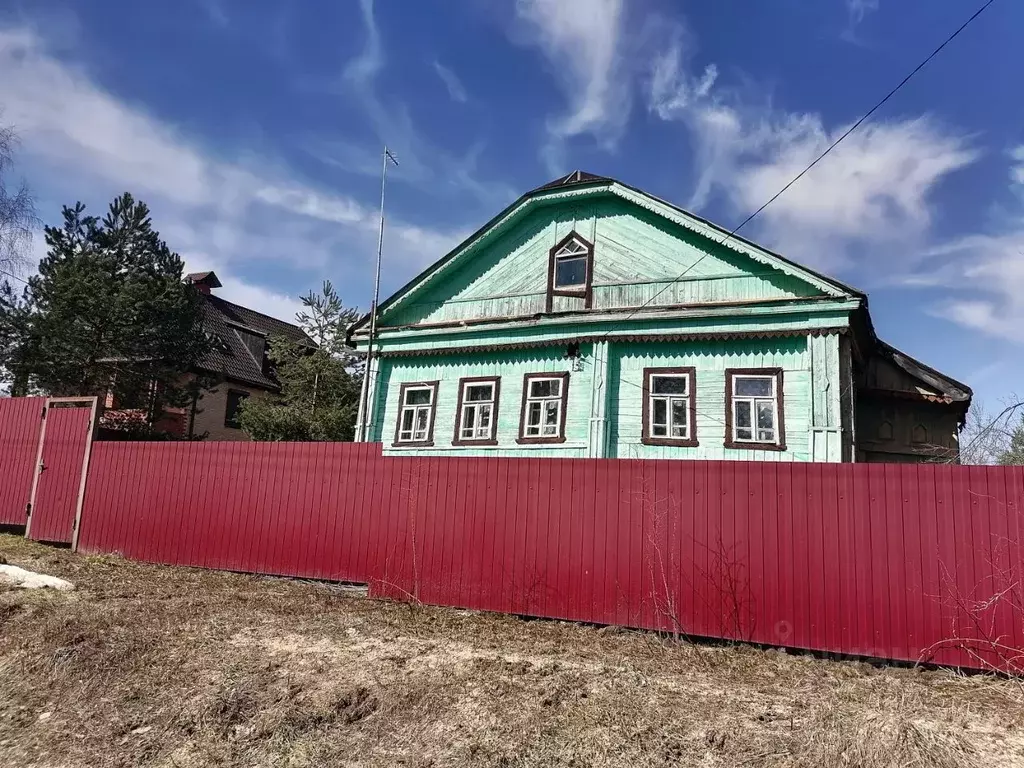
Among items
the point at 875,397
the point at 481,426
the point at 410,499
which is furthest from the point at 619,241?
the point at 410,499

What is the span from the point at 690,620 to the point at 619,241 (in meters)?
8.66

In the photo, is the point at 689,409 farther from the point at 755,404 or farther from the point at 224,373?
the point at 224,373

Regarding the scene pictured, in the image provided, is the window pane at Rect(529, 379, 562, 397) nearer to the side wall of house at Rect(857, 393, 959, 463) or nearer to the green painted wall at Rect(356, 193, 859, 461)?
the green painted wall at Rect(356, 193, 859, 461)

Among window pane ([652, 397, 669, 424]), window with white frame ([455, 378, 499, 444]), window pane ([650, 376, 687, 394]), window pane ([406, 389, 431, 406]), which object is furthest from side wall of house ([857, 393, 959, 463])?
window pane ([406, 389, 431, 406])

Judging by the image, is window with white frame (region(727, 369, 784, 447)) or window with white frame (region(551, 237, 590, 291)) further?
window with white frame (region(551, 237, 590, 291))

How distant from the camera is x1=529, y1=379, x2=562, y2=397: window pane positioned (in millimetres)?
12719

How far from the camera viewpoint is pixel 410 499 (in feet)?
26.9

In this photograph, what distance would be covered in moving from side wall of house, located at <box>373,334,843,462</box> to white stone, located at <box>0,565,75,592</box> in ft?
22.2

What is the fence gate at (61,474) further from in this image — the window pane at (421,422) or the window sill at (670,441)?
the window sill at (670,441)

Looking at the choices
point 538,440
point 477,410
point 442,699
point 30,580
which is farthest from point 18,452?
point 442,699

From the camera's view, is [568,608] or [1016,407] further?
[568,608]

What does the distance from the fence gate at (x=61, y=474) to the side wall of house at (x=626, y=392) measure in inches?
221

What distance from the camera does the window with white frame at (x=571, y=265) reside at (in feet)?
43.4

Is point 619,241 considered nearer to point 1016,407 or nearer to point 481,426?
point 481,426
